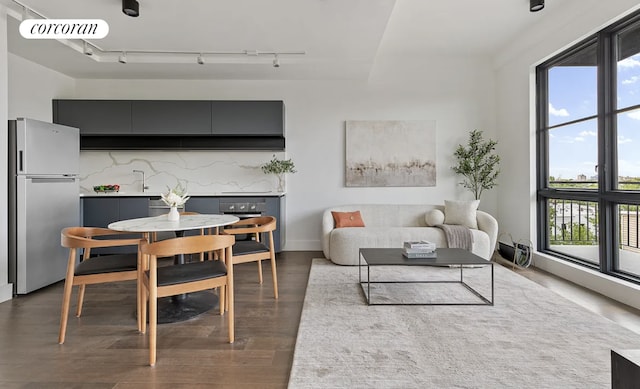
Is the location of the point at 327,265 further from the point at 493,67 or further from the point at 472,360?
the point at 493,67

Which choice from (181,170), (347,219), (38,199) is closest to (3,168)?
(38,199)

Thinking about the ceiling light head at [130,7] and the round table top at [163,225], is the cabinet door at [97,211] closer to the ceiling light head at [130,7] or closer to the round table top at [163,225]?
the round table top at [163,225]

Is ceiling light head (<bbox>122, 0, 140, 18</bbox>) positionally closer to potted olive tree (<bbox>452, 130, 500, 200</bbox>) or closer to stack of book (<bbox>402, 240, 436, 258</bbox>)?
stack of book (<bbox>402, 240, 436, 258</bbox>)

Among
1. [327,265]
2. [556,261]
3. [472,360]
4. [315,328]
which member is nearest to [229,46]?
[327,265]

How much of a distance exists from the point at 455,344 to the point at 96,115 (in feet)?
17.3

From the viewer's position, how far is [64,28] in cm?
189

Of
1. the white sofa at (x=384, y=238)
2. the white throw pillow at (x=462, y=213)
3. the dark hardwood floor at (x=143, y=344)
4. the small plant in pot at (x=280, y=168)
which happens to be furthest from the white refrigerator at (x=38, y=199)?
the white throw pillow at (x=462, y=213)

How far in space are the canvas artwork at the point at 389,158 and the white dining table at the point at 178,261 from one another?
9.42ft

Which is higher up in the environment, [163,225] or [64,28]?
[64,28]

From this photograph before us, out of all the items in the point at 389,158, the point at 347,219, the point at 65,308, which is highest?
the point at 389,158

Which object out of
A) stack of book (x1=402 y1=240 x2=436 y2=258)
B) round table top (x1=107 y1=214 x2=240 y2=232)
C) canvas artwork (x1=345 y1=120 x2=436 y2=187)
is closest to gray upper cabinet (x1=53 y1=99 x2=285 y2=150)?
canvas artwork (x1=345 y1=120 x2=436 y2=187)

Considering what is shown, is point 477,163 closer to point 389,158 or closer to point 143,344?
point 389,158

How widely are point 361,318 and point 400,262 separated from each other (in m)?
0.61

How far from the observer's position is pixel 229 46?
13.7 ft
